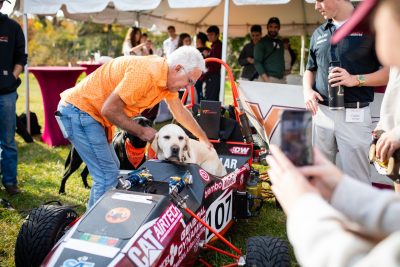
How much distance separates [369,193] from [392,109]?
1.50 meters

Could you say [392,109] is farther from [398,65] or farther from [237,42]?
[237,42]

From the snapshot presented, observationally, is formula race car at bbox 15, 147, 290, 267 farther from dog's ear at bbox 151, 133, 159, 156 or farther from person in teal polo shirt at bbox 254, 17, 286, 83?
person in teal polo shirt at bbox 254, 17, 286, 83

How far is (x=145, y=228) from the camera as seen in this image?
82.7 inches

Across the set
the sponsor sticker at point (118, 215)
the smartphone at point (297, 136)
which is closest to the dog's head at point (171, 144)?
the sponsor sticker at point (118, 215)

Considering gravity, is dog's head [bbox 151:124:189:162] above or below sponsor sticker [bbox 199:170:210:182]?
above

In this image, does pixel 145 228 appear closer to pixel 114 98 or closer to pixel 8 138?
pixel 114 98

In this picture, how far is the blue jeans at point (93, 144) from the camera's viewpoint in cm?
281

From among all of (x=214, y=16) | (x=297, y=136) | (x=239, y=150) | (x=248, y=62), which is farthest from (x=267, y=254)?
(x=214, y=16)

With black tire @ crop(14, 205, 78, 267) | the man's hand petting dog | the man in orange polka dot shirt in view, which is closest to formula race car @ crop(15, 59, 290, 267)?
black tire @ crop(14, 205, 78, 267)

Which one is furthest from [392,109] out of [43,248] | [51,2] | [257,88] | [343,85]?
[51,2]

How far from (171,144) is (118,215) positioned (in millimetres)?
907

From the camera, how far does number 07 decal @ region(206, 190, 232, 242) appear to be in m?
2.81

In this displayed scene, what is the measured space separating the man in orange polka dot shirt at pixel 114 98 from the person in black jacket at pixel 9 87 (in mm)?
1748

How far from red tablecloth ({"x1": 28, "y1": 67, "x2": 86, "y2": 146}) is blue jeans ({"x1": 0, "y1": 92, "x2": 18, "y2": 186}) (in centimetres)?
243
